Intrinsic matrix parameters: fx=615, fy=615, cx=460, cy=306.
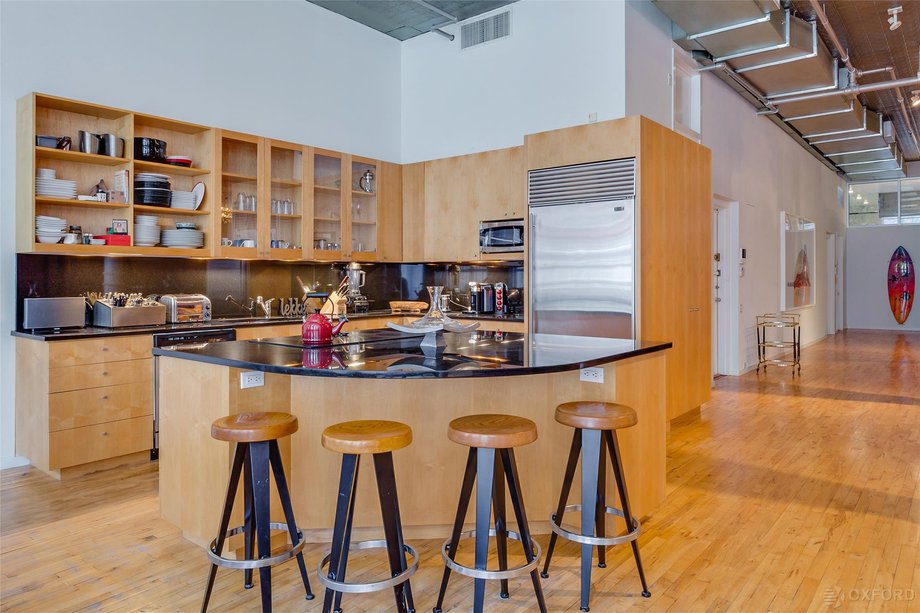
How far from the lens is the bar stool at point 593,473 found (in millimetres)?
2404

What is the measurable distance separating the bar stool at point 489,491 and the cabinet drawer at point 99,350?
8.36ft

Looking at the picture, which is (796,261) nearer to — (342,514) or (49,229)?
(342,514)

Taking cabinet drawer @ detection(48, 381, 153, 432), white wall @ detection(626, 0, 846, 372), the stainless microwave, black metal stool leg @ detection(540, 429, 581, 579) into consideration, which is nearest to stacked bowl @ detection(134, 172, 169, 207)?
cabinet drawer @ detection(48, 381, 153, 432)

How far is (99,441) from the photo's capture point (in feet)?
13.0

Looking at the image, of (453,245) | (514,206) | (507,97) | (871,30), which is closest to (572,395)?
(514,206)

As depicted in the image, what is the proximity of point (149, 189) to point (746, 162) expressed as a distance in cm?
683

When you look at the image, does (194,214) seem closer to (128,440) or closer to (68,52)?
(68,52)

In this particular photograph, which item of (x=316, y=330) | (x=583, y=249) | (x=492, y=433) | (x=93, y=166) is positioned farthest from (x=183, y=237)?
(x=492, y=433)

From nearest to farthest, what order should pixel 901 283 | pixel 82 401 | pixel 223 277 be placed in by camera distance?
1. pixel 82 401
2. pixel 223 277
3. pixel 901 283

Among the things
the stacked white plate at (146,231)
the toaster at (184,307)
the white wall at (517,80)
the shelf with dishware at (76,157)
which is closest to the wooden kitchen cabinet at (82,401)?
the toaster at (184,307)

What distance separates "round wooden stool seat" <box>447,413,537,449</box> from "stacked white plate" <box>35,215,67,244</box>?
10.9ft

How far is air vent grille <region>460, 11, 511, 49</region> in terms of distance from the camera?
5.86 metres

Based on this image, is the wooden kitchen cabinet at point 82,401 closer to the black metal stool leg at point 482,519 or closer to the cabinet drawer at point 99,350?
the cabinet drawer at point 99,350

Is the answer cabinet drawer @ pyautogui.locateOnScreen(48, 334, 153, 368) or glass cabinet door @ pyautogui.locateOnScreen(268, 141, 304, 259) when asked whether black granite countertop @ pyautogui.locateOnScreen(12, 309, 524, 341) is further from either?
glass cabinet door @ pyautogui.locateOnScreen(268, 141, 304, 259)
